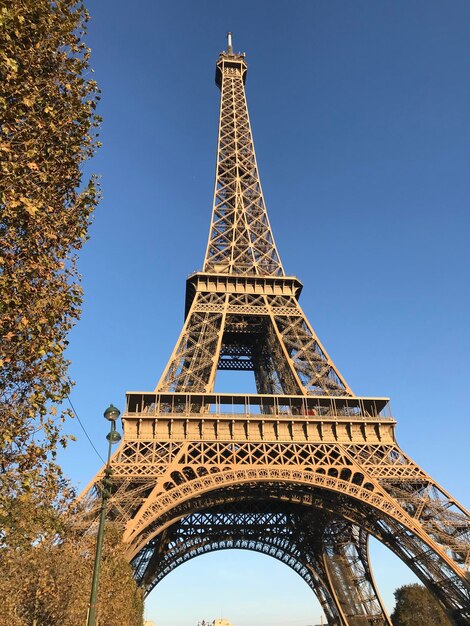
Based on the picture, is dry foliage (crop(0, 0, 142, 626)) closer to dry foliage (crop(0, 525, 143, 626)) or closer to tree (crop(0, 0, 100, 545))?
tree (crop(0, 0, 100, 545))

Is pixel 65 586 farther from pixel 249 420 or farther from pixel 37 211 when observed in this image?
pixel 37 211

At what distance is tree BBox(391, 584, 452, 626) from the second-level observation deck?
30.4m

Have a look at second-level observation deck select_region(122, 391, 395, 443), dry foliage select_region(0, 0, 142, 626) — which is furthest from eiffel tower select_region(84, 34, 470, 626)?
dry foliage select_region(0, 0, 142, 626)

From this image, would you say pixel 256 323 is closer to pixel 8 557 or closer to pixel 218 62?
pixel 8 557

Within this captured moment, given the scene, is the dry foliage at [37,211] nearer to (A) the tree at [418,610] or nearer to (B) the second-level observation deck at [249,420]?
(B) the second-level observation deck at [249,420]

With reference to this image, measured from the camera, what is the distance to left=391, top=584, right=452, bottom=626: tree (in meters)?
47.9

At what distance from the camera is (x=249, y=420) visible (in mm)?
27000

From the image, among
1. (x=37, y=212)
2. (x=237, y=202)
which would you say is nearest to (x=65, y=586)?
(x=37, y=212)

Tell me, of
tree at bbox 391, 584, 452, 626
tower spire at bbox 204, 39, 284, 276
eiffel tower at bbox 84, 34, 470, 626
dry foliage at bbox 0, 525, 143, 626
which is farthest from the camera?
tree at bbox 391, 584, 452, 626

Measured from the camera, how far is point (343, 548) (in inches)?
1357

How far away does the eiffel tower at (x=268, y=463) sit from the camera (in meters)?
23.7

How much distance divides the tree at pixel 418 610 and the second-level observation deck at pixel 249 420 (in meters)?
30.4

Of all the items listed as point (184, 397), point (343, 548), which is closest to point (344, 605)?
point (343, 548)

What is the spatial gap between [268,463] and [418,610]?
3757 cm
